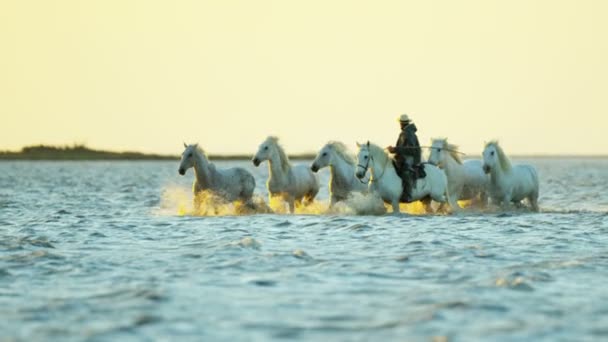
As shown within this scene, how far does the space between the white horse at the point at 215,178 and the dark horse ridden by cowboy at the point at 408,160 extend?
12.5 feet

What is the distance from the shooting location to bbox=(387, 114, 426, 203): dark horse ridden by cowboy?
2345cm

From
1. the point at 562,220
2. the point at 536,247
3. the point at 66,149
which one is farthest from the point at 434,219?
the point at 66,149

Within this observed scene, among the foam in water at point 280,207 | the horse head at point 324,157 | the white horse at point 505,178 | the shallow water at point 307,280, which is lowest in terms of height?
the shallow water at point 307,280

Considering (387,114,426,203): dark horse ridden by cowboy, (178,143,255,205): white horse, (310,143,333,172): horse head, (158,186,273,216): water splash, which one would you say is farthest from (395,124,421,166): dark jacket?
(158,186,273,216): water splash

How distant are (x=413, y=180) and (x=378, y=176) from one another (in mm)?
992

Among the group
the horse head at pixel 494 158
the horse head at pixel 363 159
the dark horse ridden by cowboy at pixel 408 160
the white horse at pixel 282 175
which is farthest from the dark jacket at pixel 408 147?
the white horse at pixel 282 175

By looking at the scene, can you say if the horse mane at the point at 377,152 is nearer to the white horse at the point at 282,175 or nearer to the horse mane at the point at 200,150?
the white horse at the point at 282,175

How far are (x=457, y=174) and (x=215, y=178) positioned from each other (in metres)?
5.81

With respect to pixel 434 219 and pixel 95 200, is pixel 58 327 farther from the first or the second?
pixel 95 200

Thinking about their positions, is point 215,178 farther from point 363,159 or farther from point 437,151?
point 437,151

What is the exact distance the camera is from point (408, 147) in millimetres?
23469

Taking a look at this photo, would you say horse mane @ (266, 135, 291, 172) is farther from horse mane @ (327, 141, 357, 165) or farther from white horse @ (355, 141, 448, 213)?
white horse @ (355, 141, 448, 213)

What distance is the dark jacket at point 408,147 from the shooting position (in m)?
23.5

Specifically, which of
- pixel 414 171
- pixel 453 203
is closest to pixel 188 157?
pixel 414 171
